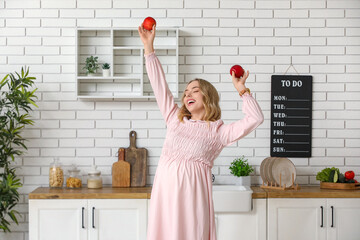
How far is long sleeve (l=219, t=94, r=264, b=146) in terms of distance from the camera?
2535 millimetres

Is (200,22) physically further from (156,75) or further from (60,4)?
(156,75)

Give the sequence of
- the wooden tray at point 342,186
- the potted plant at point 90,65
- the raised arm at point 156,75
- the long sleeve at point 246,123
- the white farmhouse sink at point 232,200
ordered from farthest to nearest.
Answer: the potted plant at point 90,65 → the wooden tray at point 342,186 → the white farmhouse sink at point 232,200 → the raised arm at point 156,75 → the long sleeve at point 246,123

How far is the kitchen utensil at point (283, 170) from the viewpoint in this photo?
4.32 m

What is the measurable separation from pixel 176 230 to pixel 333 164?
2.53m

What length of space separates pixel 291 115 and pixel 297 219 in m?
1.00

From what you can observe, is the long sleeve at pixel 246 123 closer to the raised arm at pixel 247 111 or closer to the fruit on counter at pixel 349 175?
the raised arm at pixel 247 111

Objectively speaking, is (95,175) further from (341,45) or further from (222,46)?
(341,45)

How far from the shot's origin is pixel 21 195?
4496 millimetres

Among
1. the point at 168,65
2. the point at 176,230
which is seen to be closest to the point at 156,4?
the point at 168,65

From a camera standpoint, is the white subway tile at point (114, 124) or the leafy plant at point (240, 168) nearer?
the leafy plant at point (240, 168)

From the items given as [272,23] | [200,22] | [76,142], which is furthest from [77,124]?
[272,23]

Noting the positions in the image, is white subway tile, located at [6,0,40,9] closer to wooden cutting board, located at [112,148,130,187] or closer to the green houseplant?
the green houseplant

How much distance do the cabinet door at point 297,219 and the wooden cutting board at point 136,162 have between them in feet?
3.87

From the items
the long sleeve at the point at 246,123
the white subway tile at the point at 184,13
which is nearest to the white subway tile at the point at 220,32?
the white subway tile at the point at 184,13
